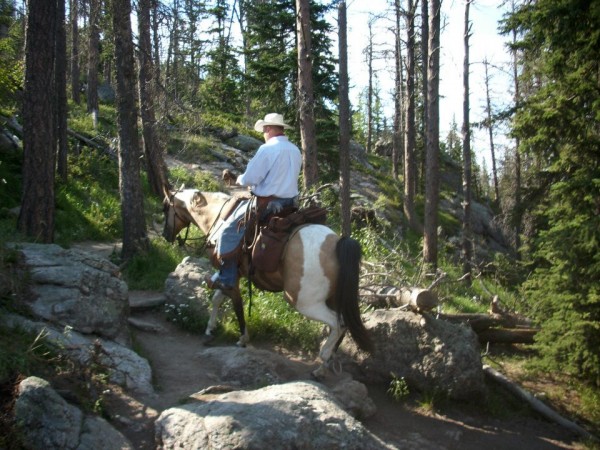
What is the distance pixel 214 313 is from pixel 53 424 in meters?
3.93

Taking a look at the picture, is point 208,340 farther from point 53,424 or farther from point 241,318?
point 53,424

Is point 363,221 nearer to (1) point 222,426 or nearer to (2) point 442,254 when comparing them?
(2) point 442,254

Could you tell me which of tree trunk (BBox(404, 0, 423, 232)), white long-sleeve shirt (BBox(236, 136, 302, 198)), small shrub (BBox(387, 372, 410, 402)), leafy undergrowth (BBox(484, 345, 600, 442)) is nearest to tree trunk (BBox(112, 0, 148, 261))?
white long-sleeve shirt (BBox(236, 136, 302, 198))

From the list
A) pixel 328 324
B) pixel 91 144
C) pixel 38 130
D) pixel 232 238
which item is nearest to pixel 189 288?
pixel 232 238

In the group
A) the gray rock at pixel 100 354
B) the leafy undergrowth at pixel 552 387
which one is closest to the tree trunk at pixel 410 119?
the leafy undergrowth at pixel 552 387

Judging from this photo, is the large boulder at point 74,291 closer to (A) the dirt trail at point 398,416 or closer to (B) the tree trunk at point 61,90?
(A) the dirt trail at point 398,416

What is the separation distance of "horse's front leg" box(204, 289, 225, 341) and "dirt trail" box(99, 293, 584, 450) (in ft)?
0.78

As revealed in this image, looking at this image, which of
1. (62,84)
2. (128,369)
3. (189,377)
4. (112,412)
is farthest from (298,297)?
(62,84)

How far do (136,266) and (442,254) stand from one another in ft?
45.8

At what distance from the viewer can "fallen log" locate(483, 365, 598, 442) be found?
704 cm

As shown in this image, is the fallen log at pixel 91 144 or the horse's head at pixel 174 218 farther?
the fallen log at pixel 91 144

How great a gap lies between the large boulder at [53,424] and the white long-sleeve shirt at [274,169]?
11.5 ft

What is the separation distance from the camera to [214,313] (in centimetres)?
789

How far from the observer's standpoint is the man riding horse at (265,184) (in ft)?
22.4
